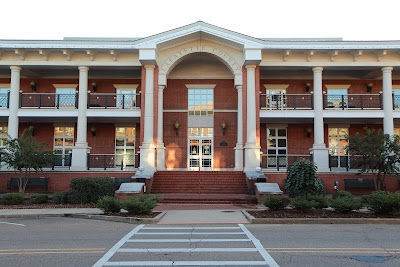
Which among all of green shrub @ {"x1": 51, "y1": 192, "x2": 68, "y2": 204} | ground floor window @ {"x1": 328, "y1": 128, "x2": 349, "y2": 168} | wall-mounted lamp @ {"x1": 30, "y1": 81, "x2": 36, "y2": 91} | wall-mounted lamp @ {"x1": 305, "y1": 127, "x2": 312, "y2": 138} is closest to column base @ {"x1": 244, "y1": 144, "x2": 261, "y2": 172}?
wall-mounted lamp @ {"x1": 305, "y1": 127, "x2": 312, "y2": 138}

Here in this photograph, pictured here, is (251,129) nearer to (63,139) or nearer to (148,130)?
(148,130)

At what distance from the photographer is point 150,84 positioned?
78.2 ft

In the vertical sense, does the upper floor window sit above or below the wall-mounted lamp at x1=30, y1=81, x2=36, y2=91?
below

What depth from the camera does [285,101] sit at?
26.2m

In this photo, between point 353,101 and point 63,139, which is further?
point 63,139

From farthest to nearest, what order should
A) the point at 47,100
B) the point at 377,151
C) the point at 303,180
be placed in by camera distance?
the point at 47,100
the point at 377,151
the point at 303,180

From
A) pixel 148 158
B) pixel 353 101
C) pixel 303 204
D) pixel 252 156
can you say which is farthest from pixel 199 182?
pixel 353 101

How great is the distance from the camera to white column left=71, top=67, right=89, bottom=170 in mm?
23422

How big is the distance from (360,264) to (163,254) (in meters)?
3.69

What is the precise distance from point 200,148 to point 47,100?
33.5 ft

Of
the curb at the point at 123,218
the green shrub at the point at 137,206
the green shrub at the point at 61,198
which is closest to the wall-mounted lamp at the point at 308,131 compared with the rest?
the curb at the point at 123,218

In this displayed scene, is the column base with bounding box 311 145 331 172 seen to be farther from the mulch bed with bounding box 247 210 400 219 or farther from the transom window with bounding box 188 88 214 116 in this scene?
the mulch bed with bounding box 247 210 400 219

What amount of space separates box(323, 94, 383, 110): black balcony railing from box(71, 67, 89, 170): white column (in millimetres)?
14405

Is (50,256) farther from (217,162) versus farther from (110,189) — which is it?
(217,162)
